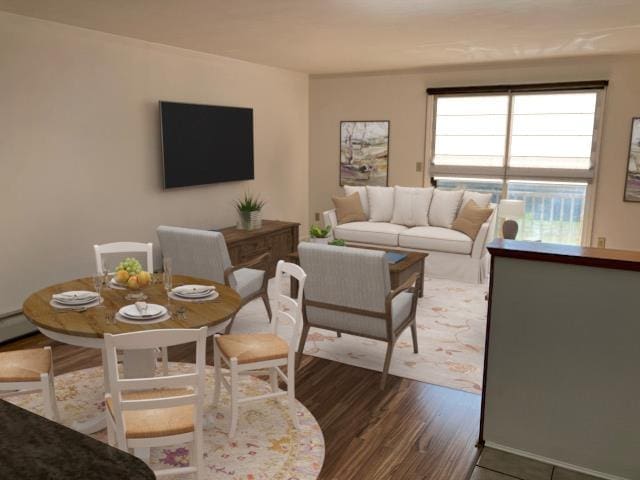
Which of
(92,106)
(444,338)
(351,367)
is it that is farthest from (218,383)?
(92,106)

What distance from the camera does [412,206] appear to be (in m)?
7.12

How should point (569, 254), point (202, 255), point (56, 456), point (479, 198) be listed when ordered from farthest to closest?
point (479, 198) → point (202, 255) → point (569, 254) → point (56, 456)

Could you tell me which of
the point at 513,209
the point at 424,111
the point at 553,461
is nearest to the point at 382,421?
the point at 553,461

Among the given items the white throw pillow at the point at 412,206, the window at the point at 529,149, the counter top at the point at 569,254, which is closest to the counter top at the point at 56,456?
the counter top at the point at 569,254

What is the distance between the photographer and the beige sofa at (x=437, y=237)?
20.6 feet

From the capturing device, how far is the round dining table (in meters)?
2.69

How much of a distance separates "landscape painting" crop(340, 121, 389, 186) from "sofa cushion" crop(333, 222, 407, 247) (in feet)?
4.10

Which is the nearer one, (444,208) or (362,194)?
(444,208)

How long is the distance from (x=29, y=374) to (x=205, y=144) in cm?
382

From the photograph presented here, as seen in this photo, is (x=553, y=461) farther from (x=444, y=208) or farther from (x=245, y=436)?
(x=444, y=208)

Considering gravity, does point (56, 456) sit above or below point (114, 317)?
above

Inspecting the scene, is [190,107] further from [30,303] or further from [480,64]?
[480,64]

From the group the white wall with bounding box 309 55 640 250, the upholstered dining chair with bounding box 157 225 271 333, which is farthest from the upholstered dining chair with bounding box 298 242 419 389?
the white wall with bounding box 309 55 640 250

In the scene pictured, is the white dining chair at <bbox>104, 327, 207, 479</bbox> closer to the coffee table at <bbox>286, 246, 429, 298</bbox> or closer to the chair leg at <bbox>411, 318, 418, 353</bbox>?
the chair leg at <bbox>411, 318, 418, 353</bbox>
